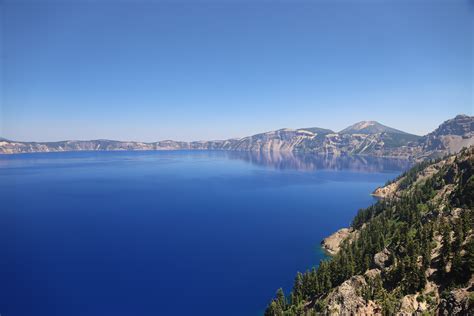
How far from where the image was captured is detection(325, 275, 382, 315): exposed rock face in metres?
53.1

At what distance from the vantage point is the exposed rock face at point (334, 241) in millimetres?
106412

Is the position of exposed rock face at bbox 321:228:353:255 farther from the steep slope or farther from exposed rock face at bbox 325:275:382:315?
exposed rock face at bbox 325:275:382:315

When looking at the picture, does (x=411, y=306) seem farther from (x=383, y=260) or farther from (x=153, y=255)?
(x=153, y=255)

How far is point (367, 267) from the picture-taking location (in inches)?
2785

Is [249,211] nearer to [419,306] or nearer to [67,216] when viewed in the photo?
[67,216]

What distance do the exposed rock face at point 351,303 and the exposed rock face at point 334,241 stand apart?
47.6 meters

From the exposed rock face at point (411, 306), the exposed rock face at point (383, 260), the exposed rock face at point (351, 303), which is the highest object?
the exposed rock face at point (383, 260)

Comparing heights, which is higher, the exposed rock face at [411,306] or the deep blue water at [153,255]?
the exposed rock face at [411,306]

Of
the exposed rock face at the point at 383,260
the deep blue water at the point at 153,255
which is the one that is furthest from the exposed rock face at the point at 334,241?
the exposed rock face at the point at 383,260

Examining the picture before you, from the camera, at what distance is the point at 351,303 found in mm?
54562

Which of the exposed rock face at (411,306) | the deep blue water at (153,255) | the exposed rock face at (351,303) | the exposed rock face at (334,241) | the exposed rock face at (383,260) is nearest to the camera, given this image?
the exposed rock face at (411,306)

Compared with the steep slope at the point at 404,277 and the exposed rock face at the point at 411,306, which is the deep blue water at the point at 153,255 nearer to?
the steep slope at the point at 404,277

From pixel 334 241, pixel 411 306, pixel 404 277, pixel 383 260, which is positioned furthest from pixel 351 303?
pixel 334 241

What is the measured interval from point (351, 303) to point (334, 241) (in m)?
58.3
